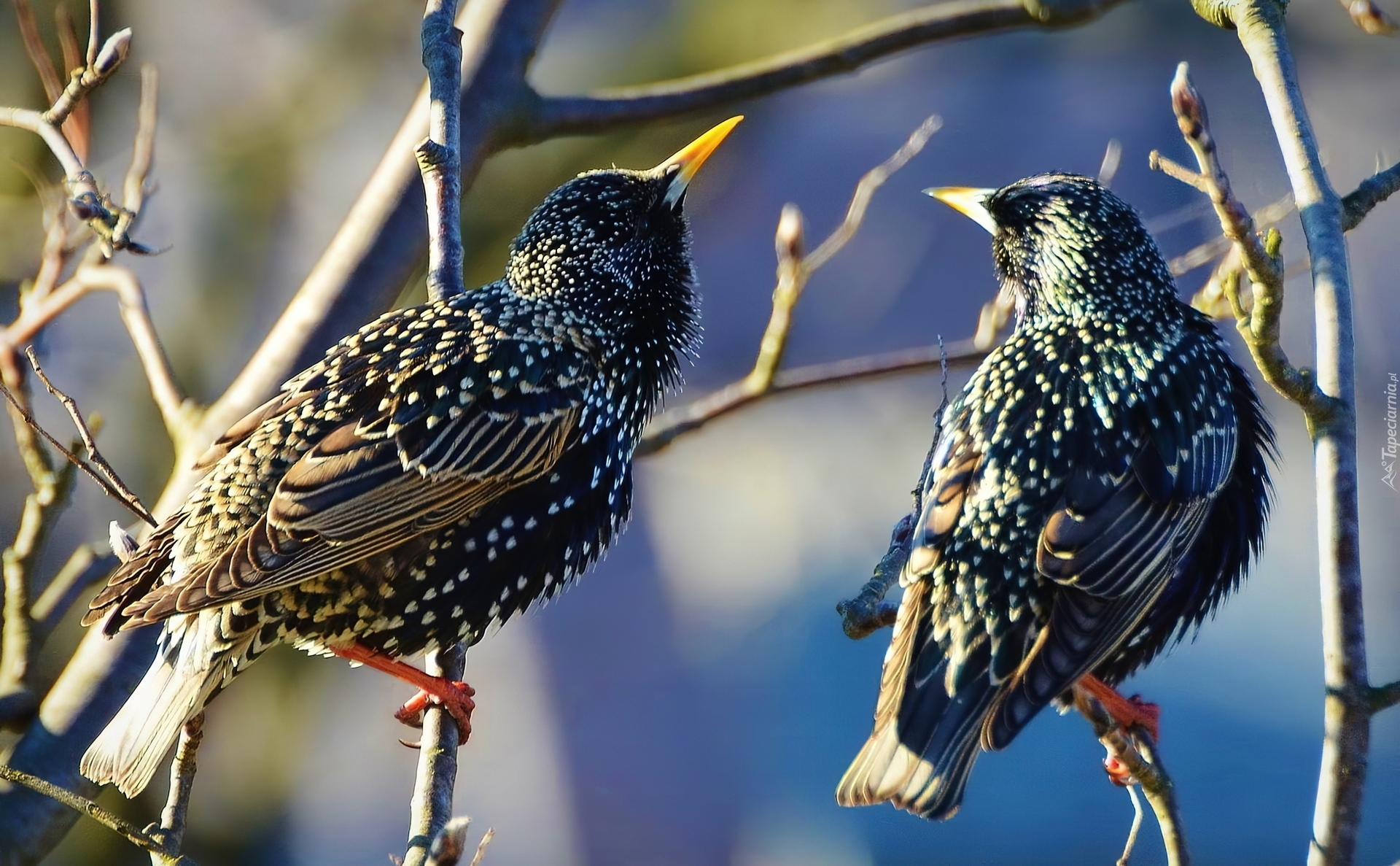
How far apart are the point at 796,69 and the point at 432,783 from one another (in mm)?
2255

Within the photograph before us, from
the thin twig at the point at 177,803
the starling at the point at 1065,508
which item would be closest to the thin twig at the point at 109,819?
the thin twig at the point at 177,803

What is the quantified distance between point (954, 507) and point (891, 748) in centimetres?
50

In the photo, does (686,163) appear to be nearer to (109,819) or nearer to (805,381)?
(805,381)

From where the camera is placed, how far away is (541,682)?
6566 mm

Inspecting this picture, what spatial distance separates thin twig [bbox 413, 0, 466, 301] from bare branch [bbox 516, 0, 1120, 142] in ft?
1.64

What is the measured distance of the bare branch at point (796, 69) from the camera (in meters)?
3.93

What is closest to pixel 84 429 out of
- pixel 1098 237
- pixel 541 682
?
pixel 1098 237

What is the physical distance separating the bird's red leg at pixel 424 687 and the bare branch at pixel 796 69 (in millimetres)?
1551

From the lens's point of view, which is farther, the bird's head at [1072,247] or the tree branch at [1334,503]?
the bird's head at [1072,247]

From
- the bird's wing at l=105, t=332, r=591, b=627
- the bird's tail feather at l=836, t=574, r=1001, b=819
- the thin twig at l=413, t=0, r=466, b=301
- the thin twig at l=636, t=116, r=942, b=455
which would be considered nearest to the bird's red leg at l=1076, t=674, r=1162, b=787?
the bird's tail feather at l=836, t=574, r=1001, b=819

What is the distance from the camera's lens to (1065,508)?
8.91ft

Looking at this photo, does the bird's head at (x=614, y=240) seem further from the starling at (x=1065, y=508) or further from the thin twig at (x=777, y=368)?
the starling at (x=1065, y=508)

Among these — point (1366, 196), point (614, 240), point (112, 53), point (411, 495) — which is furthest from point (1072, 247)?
point (112, 53)

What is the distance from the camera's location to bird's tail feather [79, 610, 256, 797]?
2.67m
